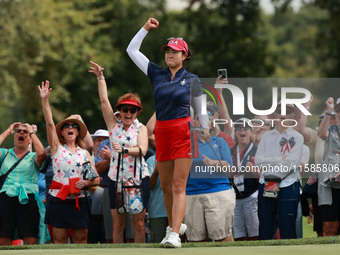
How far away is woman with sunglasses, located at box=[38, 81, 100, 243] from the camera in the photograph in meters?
9.74

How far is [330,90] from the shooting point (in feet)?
38.1

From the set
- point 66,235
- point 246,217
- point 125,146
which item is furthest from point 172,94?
point 246,217

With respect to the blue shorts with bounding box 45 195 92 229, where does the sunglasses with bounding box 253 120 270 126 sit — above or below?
above

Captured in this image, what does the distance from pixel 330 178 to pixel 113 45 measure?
31.5 metres

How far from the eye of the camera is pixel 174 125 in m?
7.91

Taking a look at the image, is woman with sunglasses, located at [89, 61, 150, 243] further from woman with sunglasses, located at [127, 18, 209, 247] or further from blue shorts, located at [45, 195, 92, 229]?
woman with sunglasses, located at [127, 18, 209, 247]

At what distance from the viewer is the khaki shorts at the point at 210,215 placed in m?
9.50

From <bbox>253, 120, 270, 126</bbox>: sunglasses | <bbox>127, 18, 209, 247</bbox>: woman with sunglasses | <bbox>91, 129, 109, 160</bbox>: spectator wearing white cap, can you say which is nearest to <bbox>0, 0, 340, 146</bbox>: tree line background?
<bbox>91, 129, 109, 160</bbox>: spectator wearing white cap

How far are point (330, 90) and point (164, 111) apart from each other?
447cm

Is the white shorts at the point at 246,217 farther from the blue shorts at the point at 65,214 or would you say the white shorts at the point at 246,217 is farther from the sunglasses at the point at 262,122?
the blue shorts at the point at 65,214

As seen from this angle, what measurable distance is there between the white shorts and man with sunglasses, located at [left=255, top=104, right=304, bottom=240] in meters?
0.43

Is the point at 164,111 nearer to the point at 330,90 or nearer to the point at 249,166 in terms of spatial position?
the point at 249,166

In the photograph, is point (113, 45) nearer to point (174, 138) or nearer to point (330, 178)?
point (330, 178)

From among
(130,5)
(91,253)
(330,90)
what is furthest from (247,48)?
(91,253)
